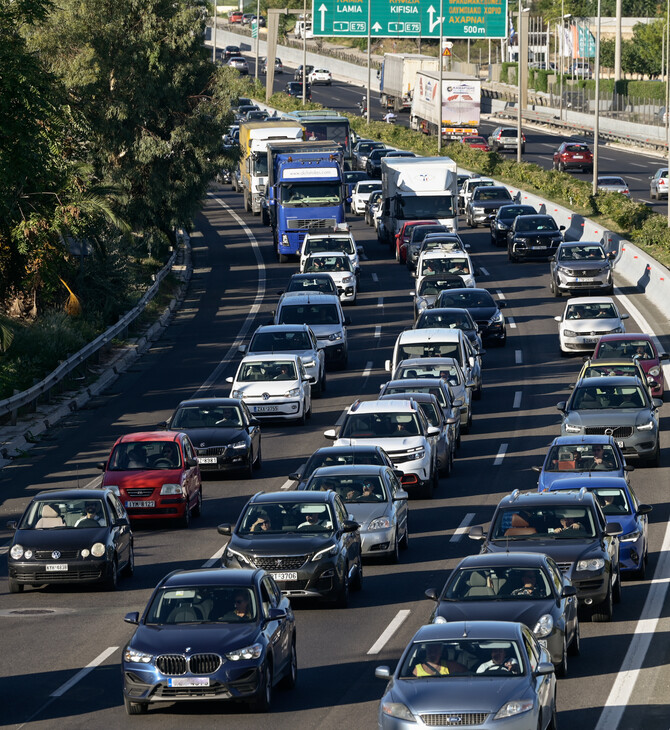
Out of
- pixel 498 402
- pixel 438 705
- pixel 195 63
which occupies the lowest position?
pixel 498 402

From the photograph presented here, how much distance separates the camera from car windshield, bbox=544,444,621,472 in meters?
24.9

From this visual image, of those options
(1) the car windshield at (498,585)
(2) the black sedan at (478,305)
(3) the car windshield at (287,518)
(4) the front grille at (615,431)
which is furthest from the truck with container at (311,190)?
(1) the car windshield at (498,585)

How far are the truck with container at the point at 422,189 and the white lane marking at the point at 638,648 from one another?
3476 cm

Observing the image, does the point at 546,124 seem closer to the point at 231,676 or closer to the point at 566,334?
the point at 566,334

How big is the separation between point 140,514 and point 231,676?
11.1m

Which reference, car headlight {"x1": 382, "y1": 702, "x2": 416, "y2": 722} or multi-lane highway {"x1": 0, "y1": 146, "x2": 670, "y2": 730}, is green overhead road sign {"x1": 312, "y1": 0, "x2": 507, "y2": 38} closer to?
multi-lane highway {"x1": 0, "y1": 146, "x2": 670, "y2": 730}

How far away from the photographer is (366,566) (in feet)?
75.8

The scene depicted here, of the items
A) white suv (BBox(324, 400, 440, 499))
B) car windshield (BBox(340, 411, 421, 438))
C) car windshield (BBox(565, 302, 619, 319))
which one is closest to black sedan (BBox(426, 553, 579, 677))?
white suv (BBox(324, 400, 440, 499))

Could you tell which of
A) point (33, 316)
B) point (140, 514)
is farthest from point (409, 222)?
point (140, 514)

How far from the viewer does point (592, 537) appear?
1920 cm

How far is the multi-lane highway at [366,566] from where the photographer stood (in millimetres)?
15742

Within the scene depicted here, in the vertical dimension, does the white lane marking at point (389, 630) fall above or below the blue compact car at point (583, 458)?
below

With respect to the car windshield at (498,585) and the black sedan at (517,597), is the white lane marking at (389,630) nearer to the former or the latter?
the black sedan at (517,597)

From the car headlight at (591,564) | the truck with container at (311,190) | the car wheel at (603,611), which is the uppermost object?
the truck with container at (311,190)
